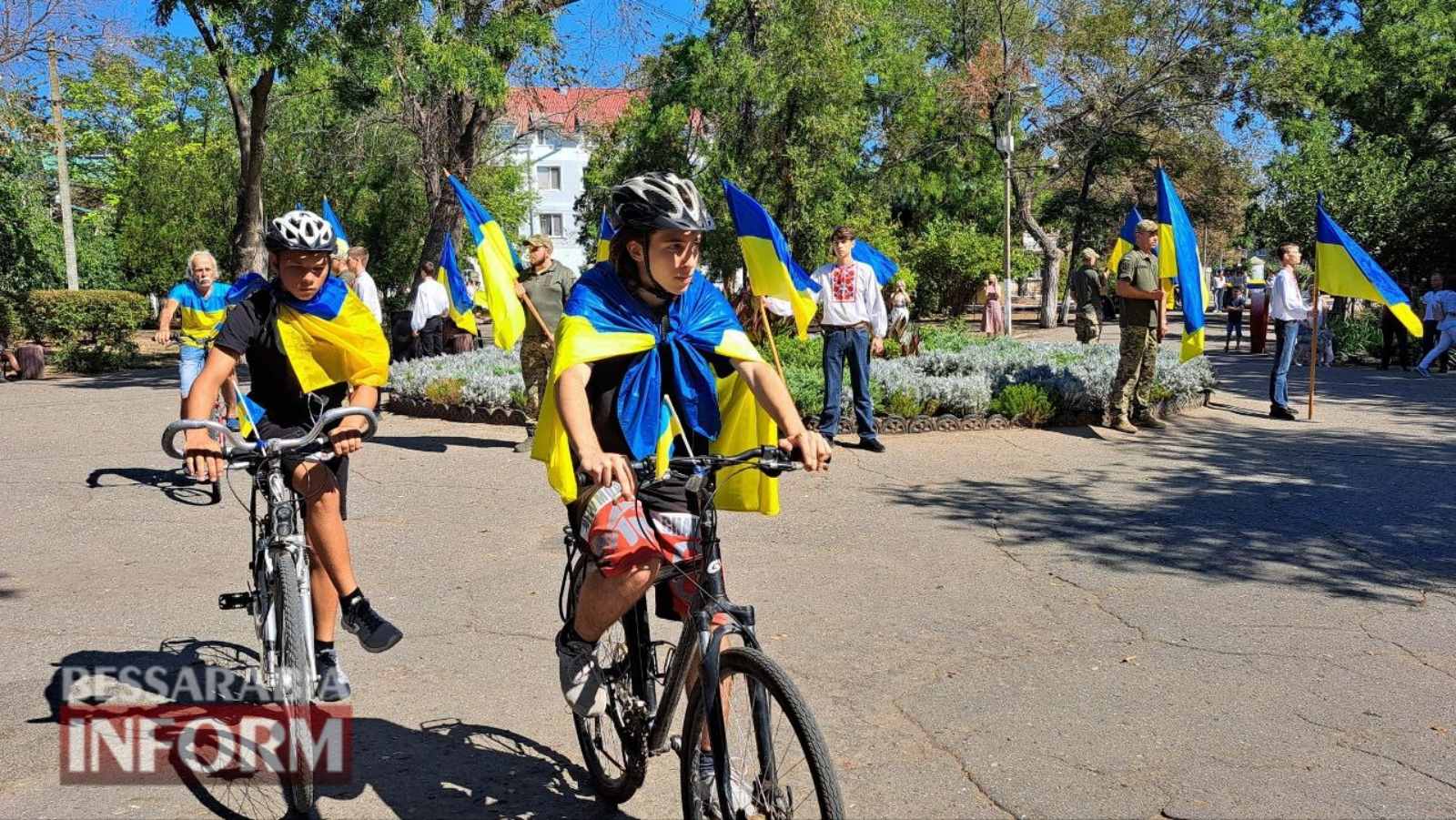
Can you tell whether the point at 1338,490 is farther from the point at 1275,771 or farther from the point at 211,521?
the point at 211,521

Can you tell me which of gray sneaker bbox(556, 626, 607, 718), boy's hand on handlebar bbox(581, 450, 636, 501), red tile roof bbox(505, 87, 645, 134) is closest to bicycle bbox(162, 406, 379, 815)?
gray sneaker bbox(556, 626, 607, 718)

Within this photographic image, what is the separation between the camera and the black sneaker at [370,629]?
4359 millimetres

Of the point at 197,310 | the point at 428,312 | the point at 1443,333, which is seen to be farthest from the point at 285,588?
the point at 1443,333

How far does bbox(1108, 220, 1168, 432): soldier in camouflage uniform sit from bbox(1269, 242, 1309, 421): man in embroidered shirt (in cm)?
176

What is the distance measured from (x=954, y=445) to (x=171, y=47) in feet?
64.8

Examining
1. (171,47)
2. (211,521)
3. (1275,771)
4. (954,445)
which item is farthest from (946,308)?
(1275,771)

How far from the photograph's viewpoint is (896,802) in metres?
3.76

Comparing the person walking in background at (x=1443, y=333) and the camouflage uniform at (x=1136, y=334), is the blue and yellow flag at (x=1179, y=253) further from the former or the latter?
the person walking in background at (x=1443, y=333)

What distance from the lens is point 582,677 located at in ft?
11.9

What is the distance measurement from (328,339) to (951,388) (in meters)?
8.05

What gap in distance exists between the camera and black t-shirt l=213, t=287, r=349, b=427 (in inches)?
169

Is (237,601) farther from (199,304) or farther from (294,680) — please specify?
(199,304)

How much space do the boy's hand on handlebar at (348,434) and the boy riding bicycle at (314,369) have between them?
0.14ft

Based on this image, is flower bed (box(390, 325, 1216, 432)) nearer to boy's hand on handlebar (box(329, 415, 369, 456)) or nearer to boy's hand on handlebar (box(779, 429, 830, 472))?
boy's hand on handlebar (box(329, 415, 369, 456))
